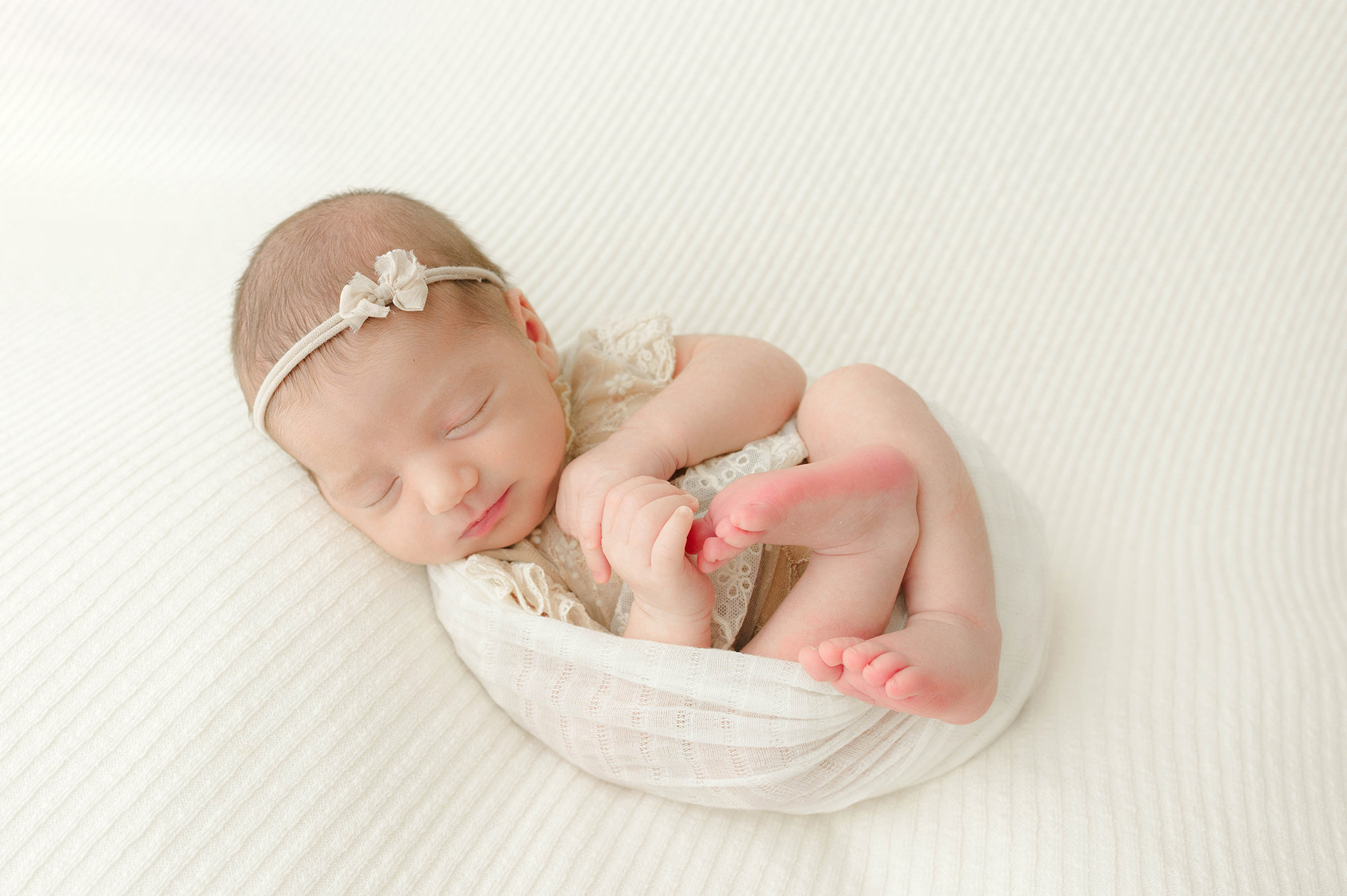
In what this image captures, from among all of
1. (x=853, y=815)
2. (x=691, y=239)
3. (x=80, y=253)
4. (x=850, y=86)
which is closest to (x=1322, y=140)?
(x=850, y=86)

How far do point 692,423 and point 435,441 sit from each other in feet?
0.93

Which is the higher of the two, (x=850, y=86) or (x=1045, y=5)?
(x=1045, y=5)

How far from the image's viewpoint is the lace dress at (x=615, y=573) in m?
1.00

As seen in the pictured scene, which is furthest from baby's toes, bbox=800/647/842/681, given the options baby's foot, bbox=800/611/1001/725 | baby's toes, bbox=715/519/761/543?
baby's toes, bbox=715/519/761/543

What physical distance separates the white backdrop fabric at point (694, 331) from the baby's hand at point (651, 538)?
0.96 feet

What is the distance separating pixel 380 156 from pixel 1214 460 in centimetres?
156

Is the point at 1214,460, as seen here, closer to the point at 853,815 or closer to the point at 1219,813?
the point at 1219,813

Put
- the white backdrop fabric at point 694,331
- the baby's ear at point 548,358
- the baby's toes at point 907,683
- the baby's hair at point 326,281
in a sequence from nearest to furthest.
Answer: the baby's toes at point 907,683, the white backdrop fabric at point 694,331, the baby's hair at point 326,281, the baby's ear at point 548,358

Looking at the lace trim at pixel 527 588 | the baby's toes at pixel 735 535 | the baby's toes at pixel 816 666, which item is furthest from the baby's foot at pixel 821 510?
the lace trim at pixel 527 588

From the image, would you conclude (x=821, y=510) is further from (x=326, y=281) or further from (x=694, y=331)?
(x=694, y=331)

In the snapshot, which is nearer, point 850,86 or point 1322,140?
point 1322,140

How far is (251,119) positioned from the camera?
182 cm

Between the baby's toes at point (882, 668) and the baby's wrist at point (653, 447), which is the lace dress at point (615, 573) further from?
the baby's toes at point (882, 668)

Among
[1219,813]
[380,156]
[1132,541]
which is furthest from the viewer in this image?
[380,156]
